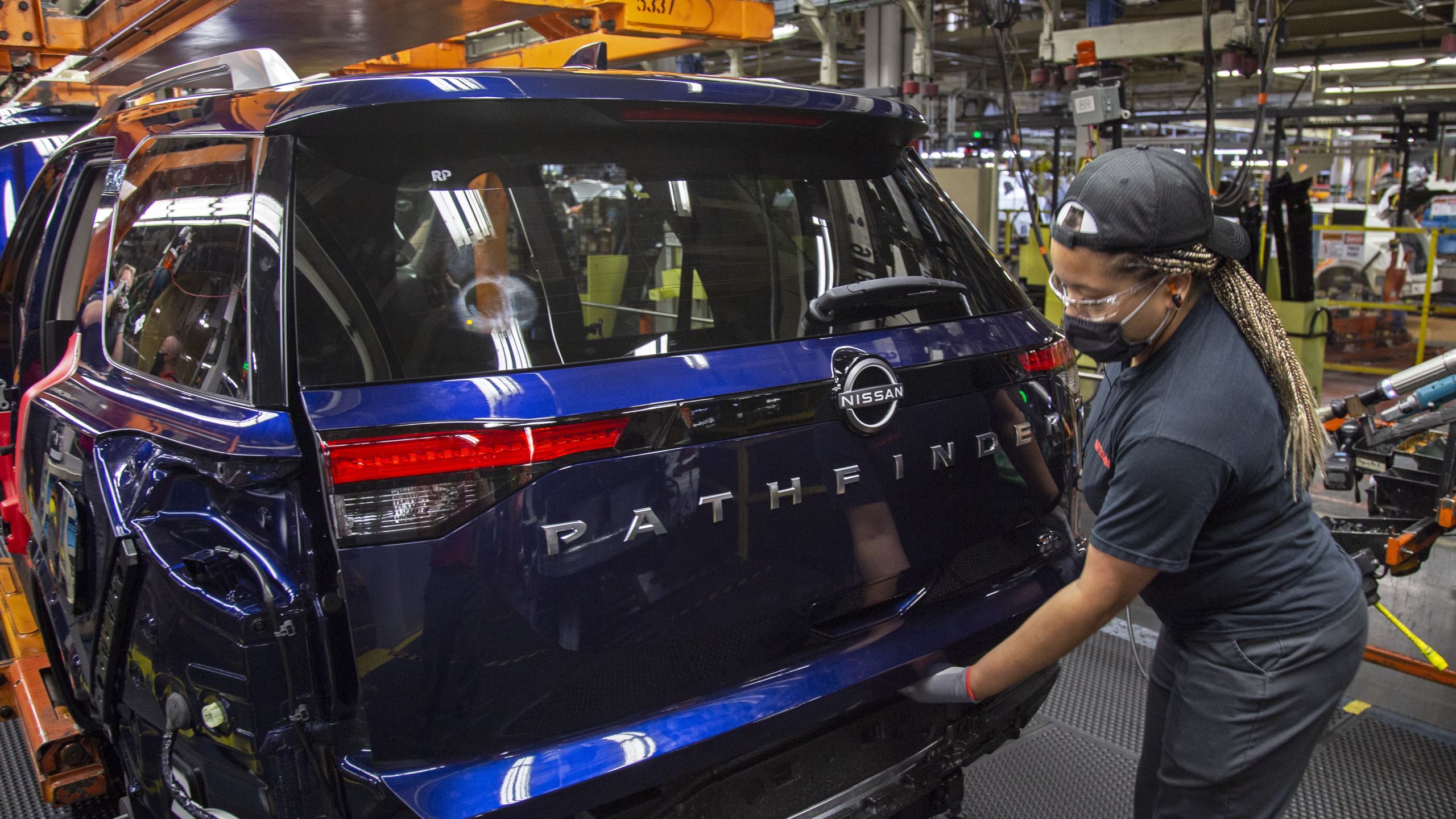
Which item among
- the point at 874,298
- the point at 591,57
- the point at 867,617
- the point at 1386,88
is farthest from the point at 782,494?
the point at 1386,88

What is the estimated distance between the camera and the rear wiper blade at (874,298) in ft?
6.68

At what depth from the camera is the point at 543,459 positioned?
162 cm

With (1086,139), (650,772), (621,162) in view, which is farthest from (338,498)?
(1086,139)

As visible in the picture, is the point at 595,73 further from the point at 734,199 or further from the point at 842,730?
the point at 842,730

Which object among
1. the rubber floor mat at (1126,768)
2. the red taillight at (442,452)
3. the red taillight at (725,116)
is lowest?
the rubber floor mat at (1126,768)

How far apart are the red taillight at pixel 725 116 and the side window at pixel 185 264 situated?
2.19 feet

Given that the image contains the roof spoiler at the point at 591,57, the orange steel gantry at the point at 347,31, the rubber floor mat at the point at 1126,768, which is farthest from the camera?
the orange steel gantry at the point at 347,31

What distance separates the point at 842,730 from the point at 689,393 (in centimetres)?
78

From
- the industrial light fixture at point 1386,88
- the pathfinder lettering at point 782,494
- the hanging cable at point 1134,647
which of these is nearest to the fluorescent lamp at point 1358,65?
the industrial light fixture at point 1386,88

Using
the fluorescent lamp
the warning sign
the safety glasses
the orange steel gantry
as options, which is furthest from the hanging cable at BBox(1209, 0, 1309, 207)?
the fluorescent lamp

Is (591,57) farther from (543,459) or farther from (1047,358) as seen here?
(1047,358)

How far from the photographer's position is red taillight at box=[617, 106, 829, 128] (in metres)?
1.90

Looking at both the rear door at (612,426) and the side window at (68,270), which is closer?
the rear door at (612,426)

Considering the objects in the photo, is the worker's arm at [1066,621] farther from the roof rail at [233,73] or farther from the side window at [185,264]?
the roof rail at [233,73]
